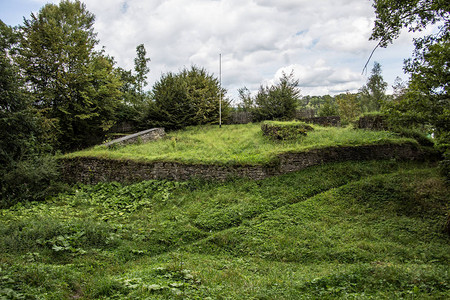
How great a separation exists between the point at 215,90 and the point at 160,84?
435 cm

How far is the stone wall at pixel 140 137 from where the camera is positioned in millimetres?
14559

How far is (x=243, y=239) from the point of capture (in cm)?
688

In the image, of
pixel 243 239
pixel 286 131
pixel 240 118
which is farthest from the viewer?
pixel 240 118

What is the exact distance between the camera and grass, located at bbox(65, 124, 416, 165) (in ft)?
35.7

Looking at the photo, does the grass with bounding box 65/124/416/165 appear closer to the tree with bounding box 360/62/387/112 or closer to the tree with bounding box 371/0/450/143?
the tree with bounding box 371/0/450/143

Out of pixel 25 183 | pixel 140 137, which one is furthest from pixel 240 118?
pixel 25 183

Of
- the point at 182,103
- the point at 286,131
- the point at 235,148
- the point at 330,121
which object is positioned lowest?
the point at 235,148

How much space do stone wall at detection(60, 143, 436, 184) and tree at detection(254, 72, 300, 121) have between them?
9741 millimetres

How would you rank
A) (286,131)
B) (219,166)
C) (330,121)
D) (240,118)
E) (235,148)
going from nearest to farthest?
(219,166), (235,148), (286,131), (330,121), (240,118)

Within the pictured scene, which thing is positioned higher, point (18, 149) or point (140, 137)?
point (140, 137)

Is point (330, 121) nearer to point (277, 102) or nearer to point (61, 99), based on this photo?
point (277, 102)

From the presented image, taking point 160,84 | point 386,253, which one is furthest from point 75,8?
point 386,253

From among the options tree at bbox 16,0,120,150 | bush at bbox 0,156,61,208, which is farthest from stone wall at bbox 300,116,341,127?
bush at bbox 0,156,61,208

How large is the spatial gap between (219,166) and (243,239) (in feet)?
13.3
